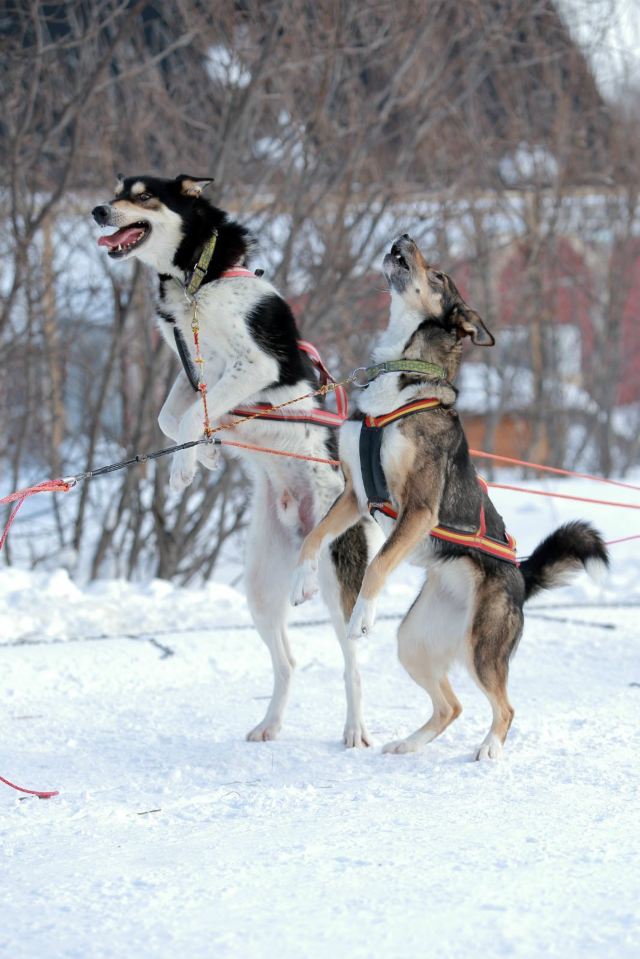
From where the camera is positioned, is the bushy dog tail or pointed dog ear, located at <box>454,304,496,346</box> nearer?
pointed dog ear, located at <box>454,304,496,346</box>

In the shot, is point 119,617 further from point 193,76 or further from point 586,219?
point 586,219

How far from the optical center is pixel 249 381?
14.4 ft

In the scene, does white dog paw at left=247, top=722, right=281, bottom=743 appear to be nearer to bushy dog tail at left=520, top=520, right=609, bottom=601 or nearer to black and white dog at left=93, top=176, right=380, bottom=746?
black and white dog at left=93, top=176, right=380, bottom=746

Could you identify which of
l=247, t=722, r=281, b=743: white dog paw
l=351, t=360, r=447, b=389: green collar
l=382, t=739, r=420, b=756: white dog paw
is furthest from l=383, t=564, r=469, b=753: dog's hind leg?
l=351, t=360, r=447, b=389: green collar

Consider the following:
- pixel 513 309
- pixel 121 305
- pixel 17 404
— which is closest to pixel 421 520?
pixel 121 305

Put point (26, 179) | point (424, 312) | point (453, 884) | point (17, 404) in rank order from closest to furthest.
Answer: point (453, 884) → point (424, 312) → point (26, 179) → point (17, 404)

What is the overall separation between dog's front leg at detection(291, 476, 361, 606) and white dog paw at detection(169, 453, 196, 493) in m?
0.66

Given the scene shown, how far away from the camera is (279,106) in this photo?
852 centimetres

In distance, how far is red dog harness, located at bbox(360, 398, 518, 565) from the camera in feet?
12.8

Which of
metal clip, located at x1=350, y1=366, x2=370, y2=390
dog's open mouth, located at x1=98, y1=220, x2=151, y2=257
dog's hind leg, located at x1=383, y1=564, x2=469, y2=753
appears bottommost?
dog's hind leg, located at x1=383, y1=564, x2=469, y2=753

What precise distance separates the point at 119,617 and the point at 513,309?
672 cm

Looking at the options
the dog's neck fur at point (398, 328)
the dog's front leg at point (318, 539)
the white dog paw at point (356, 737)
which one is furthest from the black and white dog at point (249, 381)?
the dog's neck fur at point (398, 328)

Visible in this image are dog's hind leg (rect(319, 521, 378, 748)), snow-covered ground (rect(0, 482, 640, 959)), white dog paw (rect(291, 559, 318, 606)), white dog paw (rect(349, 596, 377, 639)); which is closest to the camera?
snow-covered ground (rect(0, 482, 640, 959))

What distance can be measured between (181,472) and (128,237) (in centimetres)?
93
